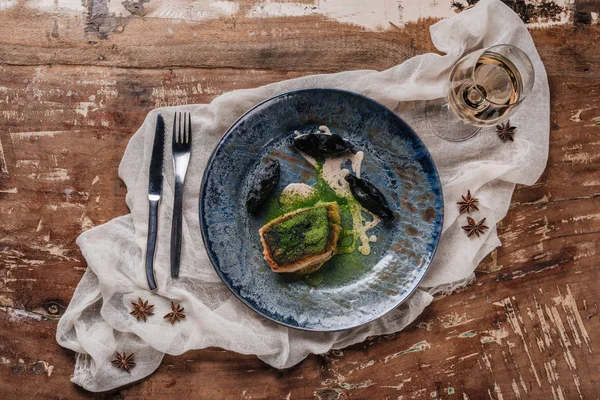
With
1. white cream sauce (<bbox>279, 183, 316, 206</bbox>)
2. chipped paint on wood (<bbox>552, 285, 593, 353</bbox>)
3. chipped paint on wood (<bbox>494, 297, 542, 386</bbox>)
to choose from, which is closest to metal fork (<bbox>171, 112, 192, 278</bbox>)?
white cream sauce (<bbox>279, 183, 316, 206</bbox>)

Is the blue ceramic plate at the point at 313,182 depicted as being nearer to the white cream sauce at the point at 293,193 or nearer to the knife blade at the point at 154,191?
the white cream sauce at the point at 293,193

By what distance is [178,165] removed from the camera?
2.79 meters

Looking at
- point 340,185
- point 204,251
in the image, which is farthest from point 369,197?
point 204,251

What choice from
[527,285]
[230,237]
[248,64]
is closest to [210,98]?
[248,64]

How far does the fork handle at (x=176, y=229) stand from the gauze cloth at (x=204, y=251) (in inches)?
2.1

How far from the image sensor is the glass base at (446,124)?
9.37 ft

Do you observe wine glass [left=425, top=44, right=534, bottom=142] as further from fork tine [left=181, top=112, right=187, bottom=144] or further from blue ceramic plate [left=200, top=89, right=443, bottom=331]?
fork tine [left=181, top=112, right=187, bottom=144]

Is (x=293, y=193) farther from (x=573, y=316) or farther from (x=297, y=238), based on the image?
(x=573, y=316)

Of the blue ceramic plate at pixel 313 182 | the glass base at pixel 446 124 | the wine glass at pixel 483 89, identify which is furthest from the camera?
the glass base at pixel 446 124

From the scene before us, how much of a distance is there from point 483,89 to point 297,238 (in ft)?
4.25

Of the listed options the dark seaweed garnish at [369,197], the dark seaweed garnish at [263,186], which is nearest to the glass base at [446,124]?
the dark seaweed garnish at [369,197]

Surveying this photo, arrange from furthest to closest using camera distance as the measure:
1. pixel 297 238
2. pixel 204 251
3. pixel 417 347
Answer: pixel 417 347 < pixel 204 251 < pixel 297 238

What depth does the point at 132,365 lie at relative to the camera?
2.82 meters

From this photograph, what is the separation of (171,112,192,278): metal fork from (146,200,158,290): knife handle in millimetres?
103
